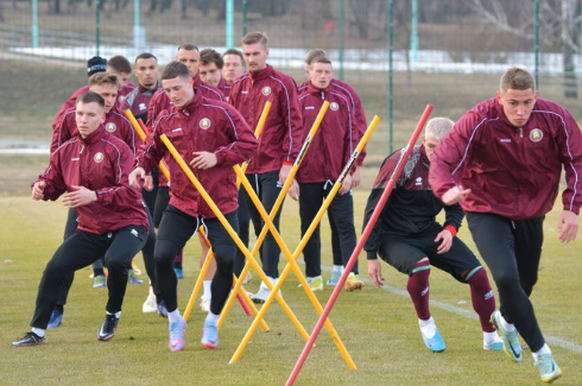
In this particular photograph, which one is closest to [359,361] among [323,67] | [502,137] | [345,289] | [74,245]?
[502,137]

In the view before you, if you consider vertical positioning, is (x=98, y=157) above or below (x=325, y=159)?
above

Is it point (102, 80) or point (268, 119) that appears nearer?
point (102, 80)

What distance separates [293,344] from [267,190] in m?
2.40

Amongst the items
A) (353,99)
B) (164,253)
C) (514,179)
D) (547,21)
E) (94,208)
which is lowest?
(164,253)

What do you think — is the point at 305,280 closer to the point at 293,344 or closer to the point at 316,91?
the point at 293,344

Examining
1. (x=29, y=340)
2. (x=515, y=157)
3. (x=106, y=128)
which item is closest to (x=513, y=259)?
(x=515, y=157)

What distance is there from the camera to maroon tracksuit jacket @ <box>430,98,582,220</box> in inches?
260

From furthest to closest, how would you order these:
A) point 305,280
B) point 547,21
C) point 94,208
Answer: point 547,21, point 94,208, point 305,280

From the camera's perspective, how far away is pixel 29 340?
7.75 meters

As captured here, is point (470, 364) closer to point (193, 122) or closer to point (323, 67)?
point (193, 122)

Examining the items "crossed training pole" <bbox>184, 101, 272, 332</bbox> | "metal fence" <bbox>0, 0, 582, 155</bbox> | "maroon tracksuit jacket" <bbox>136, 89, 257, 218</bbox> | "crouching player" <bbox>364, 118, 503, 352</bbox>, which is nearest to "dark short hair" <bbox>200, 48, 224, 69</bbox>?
"crossed training pole" <bbox>184, 101, 272, 332</bbox>

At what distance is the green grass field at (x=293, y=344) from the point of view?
22.2 ft

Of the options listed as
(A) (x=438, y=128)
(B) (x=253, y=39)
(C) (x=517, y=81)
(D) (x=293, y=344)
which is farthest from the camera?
(B) (x=253, y=39)

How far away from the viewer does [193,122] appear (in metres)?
7.65
